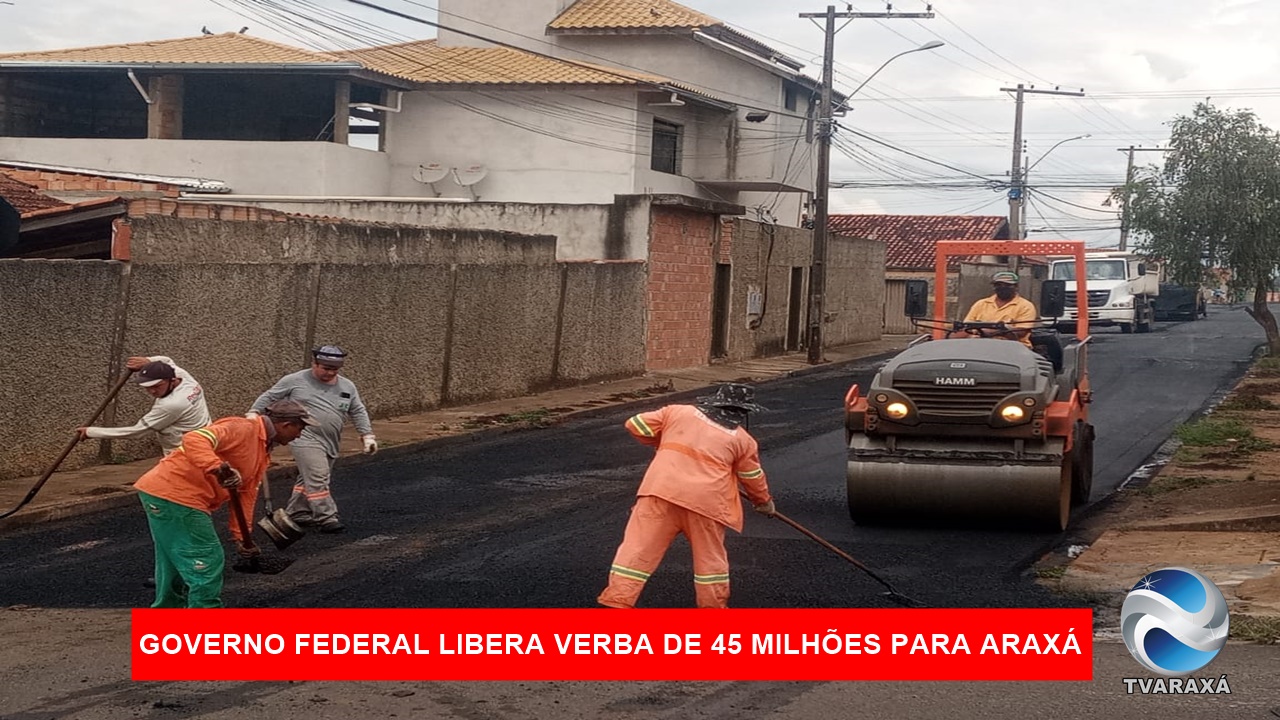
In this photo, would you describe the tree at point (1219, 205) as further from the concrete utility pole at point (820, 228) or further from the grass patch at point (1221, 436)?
the grass patch at point (1221, 436)

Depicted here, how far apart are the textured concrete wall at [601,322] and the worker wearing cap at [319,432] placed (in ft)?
43.5

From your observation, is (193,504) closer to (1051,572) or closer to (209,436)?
(209,436)

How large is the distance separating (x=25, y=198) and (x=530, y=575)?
36.0ft

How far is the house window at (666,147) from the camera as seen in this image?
37406mm

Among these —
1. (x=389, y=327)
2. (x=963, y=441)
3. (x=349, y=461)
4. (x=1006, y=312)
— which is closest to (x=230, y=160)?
(x=389, y=327)

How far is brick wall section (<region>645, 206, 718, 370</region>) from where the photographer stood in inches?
1128

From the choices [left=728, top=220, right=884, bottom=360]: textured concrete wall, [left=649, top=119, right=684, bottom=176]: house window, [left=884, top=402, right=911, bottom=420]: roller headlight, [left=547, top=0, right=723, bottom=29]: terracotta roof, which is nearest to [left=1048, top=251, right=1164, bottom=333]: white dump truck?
[left=728, top=220, right=884, bottom=360]: textured concrete wall

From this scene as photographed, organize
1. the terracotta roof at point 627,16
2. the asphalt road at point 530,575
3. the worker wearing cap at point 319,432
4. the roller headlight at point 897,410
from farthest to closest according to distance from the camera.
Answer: the terracotta roof at point 627,16 < the roller headlight at point 897,410 < the worker wearing cap at point 319,432 < the asphalt road at point 530,575

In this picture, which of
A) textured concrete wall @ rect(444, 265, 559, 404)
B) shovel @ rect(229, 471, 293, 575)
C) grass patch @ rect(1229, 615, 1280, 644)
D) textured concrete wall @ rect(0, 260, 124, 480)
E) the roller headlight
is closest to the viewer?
grass patch @ rect(1229, 615, 1280, 644)

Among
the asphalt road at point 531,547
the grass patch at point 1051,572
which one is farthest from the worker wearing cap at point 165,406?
the grass patch at point 1051,572

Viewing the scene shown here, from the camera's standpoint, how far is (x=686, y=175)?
39188mm

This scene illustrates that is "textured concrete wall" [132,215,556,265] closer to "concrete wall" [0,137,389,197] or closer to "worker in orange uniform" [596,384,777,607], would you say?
"worker in orange uniform" [596,384,777,607]

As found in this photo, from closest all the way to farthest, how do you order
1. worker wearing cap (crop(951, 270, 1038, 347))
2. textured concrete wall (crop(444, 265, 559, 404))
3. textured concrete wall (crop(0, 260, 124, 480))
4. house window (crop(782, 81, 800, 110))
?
worker wearing cap (crop(951, 270, 1038, 347)), textured concrete wall (crop(0, 260, 124, 480)), textured concrete wall (crop(444, 265, 559, 404)), house window (crop(782, 81, 800, 110))

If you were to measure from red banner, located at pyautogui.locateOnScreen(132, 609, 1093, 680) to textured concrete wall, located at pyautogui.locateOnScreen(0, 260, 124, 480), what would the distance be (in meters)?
6.25
